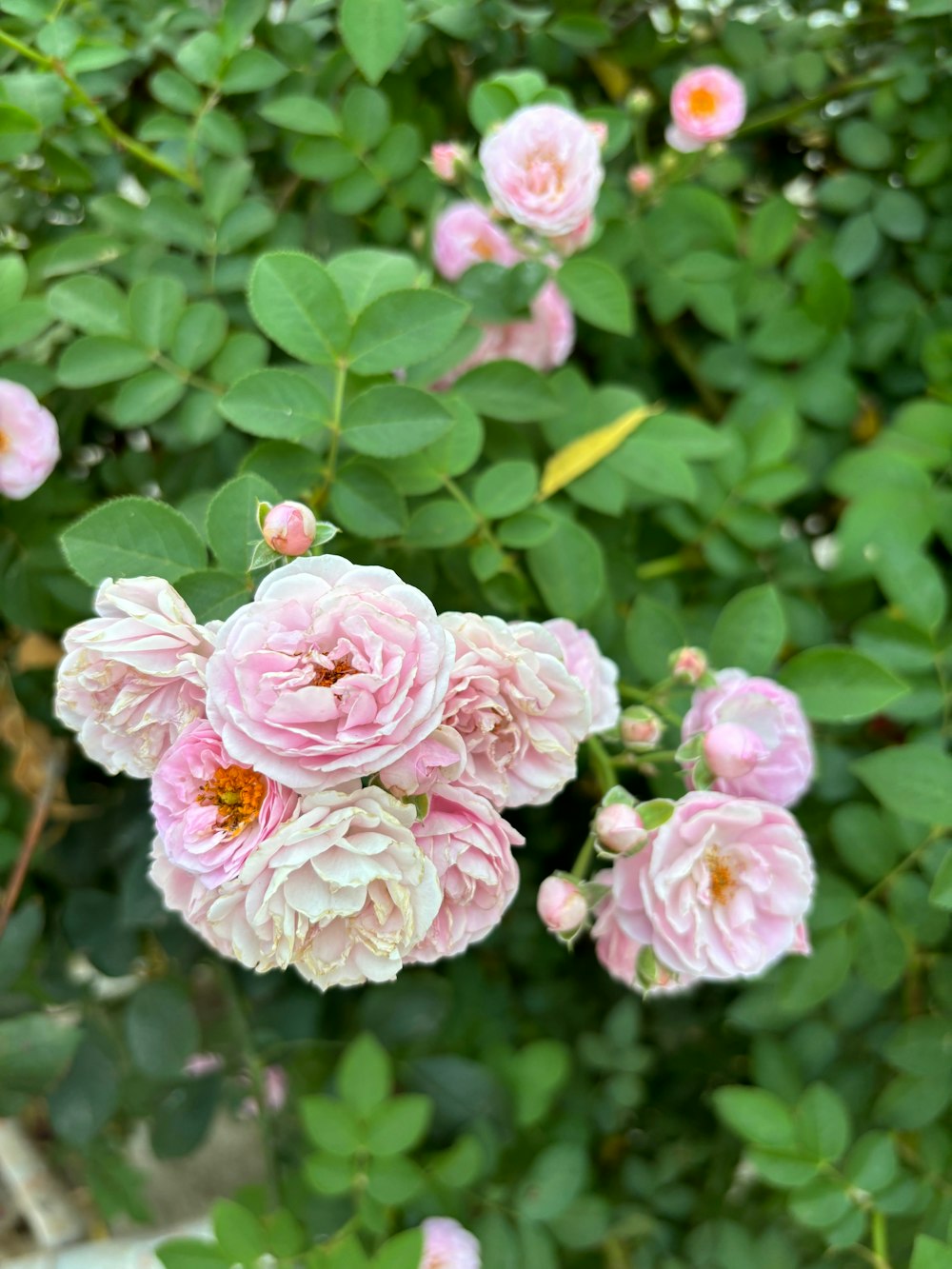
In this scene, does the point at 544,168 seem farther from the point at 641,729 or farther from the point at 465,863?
the point at 465,863

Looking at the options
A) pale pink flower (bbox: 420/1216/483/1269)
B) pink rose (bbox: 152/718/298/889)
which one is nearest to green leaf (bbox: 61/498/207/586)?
pink rose (bbox: 152/718/298/889)

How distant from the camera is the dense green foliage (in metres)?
0.74

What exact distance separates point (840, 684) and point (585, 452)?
29 cm

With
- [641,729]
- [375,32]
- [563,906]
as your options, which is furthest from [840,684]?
[375,32]

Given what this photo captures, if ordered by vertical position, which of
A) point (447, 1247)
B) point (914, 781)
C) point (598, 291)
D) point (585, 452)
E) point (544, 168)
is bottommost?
point (447, 1247)

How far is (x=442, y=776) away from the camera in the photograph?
1.64 feet

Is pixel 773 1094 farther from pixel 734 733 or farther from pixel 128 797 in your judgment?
pixel 128 797

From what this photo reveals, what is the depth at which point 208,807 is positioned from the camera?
486 mm

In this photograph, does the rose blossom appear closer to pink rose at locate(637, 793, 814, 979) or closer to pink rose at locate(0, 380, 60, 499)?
pink rose at locate(637, 793, 814, 979)

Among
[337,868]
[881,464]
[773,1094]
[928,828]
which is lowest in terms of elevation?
[773,1094]

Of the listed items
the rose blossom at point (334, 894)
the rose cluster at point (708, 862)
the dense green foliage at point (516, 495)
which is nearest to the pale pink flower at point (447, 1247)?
the dense green foliage at point (516, 495)

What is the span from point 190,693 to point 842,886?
589 mm

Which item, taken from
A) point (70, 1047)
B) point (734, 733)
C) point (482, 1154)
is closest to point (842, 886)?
point (734, 733)

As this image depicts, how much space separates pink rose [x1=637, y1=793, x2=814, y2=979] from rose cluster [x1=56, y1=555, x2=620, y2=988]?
0.10 meters
